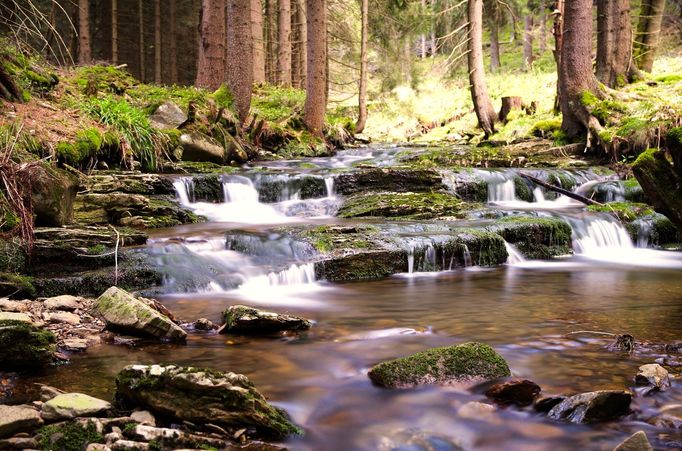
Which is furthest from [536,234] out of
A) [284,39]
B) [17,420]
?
[284,39]

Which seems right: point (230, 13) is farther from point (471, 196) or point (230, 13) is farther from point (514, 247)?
point (514, 247)

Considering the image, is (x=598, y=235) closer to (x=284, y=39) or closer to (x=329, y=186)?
(x=329, y=186)

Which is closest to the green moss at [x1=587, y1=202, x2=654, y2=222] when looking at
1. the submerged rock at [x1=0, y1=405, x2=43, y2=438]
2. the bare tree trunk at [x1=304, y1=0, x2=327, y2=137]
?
the bare tree trunk at [x1=304, y1=0, x2=327, y2=137]

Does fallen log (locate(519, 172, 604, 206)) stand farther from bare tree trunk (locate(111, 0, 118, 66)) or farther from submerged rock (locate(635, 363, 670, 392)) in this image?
bare tree trunk (locate(111, 0, 118, 66))

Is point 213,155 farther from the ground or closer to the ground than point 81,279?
farther from the ground

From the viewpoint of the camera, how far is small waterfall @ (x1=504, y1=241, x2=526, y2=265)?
8680mm

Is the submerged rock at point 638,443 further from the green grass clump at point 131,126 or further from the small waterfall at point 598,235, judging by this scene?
the green grass clump at point 131,126

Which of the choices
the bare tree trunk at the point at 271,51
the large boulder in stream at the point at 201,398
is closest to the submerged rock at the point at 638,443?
the large boulder in stream at the point at 201,398

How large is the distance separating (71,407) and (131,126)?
940 centimetres

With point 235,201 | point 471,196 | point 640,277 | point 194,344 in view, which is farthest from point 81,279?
point 471,196

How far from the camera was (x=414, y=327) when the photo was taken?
5.16m

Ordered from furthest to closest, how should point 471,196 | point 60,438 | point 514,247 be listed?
point 471,196, point 514,247, point 60,438

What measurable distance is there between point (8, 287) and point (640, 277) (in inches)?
295

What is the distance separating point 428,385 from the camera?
145 inches
